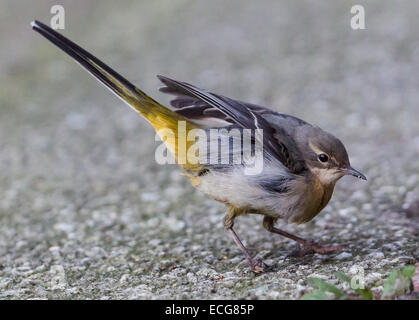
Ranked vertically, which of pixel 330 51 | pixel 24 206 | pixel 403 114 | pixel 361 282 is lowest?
pixel 361 282

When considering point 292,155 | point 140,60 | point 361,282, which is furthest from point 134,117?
point 361,282

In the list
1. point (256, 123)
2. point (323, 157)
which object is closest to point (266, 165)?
point (256, 123)

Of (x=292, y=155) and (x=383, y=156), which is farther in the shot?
(x=383, y=156)

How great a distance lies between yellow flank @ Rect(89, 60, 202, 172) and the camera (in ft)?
15.5

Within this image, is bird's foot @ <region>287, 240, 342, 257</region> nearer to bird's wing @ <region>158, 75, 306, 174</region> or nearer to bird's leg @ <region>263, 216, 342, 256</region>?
bird's leg @ <region>263, 216, 342, 256</region>

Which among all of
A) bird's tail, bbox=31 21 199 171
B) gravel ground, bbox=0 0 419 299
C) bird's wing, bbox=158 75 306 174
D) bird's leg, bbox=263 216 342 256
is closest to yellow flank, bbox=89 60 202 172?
bird's tail, bbox=31 21 199 171

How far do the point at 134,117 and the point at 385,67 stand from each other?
161 inches

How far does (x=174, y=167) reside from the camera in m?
7.46

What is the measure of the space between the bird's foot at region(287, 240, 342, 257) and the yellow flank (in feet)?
3.66

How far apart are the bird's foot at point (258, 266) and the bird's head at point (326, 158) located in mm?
784

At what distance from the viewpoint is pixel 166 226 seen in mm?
5816

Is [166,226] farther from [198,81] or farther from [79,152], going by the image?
[198,81]

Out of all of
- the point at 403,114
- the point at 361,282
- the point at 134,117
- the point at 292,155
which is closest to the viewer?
the point at 361,282

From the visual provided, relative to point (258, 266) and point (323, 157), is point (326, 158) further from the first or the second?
point (258, 266)
